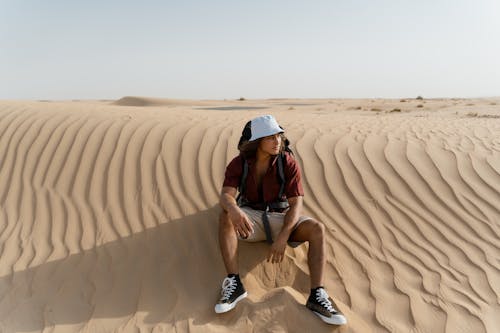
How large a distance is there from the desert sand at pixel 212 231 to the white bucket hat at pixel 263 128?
1.04m

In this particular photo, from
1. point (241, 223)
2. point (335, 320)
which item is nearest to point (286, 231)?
point (241, 223)

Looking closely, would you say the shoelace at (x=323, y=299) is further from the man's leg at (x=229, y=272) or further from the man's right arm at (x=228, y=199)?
the man's right arm at (x=228, y=199)

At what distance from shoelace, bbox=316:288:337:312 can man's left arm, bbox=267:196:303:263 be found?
0.37m

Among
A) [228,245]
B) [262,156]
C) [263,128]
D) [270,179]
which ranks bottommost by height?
[228,245]

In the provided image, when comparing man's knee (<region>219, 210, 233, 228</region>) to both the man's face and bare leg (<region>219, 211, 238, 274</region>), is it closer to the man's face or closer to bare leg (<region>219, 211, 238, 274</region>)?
bare leg (<region>219, 211, 238, 274</region>)

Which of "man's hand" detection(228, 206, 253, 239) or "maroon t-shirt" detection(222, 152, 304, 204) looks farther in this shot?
"maroon t-shirt" detection(222, 152, 304, 204)

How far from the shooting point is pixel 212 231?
13.8ft

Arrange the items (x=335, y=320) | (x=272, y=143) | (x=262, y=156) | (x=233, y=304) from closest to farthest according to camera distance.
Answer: (x=335, y=320) → (x=233, y=304) → (x=272, y=143) → (x=262, y=156)

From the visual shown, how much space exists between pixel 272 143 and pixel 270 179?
337mm

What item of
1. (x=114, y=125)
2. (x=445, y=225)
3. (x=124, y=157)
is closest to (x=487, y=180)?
(x=445, y=225)

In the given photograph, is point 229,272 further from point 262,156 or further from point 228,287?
point 262,156

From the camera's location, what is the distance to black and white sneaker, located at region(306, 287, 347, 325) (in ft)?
9.82

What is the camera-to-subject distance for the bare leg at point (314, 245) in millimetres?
3240

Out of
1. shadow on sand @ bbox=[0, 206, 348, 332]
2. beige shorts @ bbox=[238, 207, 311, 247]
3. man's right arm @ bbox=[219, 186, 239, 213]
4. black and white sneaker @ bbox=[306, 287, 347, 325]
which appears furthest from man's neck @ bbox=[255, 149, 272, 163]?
black and white sneaker @ bbox=[306, 287, 347, 325]
